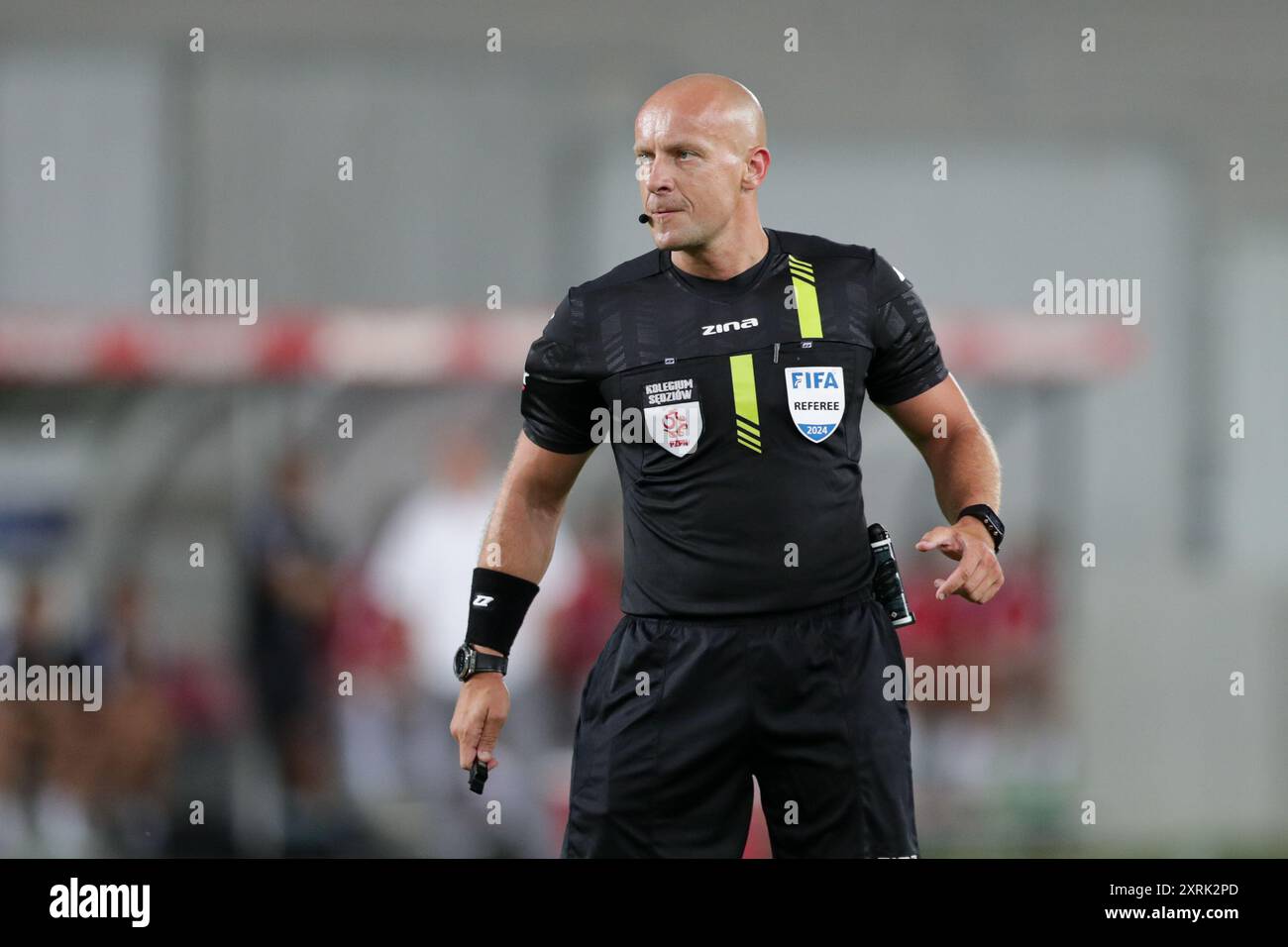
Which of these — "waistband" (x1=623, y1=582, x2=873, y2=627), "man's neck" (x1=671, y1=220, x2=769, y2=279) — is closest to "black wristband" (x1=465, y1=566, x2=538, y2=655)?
"waistband" (x1=623, y1=582, x2=873, y2=627)

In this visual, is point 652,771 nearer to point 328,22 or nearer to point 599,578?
point 599,578

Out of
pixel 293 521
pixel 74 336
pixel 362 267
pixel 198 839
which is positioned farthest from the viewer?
pixel 362 267

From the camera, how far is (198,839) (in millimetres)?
9414

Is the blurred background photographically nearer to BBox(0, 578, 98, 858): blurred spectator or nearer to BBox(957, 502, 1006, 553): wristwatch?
BBox(0, 578, 98, 858): blurred spectator

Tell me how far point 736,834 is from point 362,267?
8754mm

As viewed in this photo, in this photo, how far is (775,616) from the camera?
3922 mm

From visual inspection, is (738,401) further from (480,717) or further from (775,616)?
(480,717)

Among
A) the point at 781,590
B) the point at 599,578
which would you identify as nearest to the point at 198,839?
the point at 599,578

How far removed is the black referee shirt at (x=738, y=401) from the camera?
3922 millimetres

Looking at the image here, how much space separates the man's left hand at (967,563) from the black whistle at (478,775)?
3.94 ft

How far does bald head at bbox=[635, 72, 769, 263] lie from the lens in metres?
3.94

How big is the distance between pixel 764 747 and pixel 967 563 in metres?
0.66

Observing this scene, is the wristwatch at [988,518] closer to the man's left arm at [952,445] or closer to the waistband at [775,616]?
the man's left arm at [952,445]

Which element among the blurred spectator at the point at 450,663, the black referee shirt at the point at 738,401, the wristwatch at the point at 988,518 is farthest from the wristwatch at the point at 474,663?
the blurred spectator at the point at 450,663
